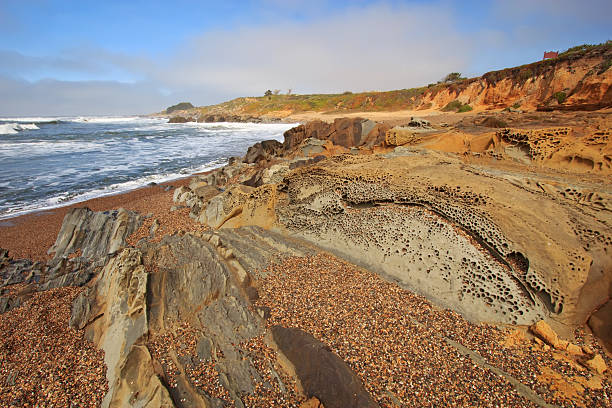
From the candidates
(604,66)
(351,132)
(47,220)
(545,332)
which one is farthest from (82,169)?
(604,66)

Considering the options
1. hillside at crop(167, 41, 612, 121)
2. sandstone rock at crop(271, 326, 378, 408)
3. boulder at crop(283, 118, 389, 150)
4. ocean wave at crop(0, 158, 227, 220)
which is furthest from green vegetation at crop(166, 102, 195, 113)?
sandstone rock at crop(271, 326, 378, 408)

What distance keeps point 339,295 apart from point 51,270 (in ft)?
18.7

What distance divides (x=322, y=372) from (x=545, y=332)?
272cm

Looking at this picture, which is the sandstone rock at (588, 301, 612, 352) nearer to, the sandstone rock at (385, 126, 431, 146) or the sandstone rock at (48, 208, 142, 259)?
the sandstone rock at (385, 126, 431, 146)

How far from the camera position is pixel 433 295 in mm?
4137

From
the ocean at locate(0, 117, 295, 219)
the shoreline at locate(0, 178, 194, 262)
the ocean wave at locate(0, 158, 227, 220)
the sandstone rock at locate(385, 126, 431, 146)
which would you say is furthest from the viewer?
the ocean at locate(0, 117, 295, 219)

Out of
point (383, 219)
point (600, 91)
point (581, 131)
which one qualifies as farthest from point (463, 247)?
point (600, 91)

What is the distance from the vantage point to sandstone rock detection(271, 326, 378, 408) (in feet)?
8.62

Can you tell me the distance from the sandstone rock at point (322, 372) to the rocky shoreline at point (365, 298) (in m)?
0.01

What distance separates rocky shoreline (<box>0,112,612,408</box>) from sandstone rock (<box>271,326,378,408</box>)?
14 mm

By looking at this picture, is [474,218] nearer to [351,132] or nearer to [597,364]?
[597,364]

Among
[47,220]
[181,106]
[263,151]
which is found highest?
[181,106]

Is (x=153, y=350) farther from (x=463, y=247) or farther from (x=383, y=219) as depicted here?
(x=463, y=247)

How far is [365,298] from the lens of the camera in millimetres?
4039
